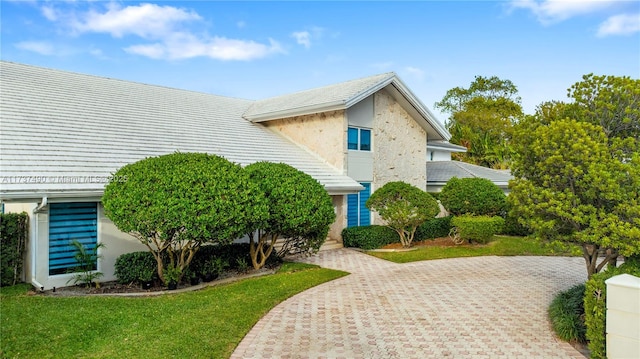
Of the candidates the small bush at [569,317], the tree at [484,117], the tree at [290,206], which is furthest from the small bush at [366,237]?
the tree at [484,117]

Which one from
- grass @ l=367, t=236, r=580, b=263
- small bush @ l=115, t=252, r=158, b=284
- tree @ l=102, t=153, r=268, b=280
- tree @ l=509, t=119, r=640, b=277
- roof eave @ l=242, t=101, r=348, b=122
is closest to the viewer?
tree @ l=509, t=119, r=640, b=277

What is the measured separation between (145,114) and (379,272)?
11688 millimetres

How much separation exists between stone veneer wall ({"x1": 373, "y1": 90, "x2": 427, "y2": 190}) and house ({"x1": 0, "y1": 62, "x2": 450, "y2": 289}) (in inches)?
2.1

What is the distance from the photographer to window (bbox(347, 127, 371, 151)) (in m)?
19.2

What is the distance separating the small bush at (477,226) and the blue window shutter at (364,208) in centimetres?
413

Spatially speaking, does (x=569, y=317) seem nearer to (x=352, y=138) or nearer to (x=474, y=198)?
(x=474, y=198)

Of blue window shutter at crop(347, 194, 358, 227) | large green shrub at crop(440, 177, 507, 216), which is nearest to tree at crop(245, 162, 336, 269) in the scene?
blue window shutter at crop(347, 194, 358, 227)

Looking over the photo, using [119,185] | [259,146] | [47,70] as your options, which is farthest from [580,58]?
[47,70]

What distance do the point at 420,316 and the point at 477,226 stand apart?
9.96 meters

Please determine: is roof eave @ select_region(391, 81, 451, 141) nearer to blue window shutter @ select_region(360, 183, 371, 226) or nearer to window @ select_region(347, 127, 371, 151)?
window @ select_region(347, 127, 371, 151)

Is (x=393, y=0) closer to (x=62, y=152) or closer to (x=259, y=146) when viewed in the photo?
(x=259, y=146)

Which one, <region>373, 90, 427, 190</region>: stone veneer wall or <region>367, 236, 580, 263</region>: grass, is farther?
<region>373, 90, 427, 190</region>: stone veneer wall

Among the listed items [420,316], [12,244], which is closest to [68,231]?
[12,244]

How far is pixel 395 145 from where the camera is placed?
21.2 m
